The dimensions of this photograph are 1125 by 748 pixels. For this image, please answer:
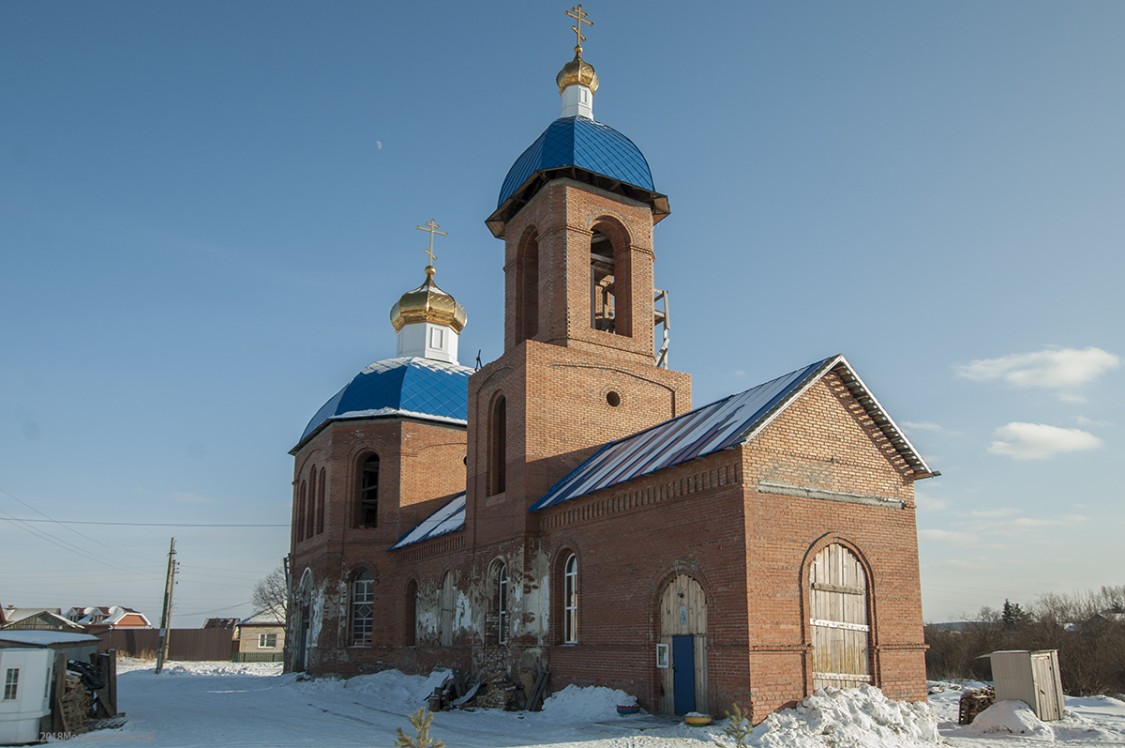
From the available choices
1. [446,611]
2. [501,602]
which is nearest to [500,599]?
[501,602]

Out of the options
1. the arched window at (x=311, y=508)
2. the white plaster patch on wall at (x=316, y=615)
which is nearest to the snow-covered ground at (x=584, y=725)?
the white plaster patch on wall at (x=316, y=615)

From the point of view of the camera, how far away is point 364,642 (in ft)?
87.0

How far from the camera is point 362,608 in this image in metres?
27.0

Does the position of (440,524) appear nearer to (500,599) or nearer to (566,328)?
(500,599)

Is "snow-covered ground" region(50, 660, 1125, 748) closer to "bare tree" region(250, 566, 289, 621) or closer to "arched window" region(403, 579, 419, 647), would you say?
"arched window" region(403, 579, 419, 647)

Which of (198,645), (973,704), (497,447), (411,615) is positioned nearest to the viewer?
(973,704)

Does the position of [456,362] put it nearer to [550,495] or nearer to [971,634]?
[550,495]

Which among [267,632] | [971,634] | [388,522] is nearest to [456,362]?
[388,522]

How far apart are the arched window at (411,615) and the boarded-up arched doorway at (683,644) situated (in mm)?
11528

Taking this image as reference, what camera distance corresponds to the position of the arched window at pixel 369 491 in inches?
1109

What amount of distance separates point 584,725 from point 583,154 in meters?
12.4

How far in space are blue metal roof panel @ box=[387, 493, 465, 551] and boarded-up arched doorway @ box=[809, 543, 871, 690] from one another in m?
9.79

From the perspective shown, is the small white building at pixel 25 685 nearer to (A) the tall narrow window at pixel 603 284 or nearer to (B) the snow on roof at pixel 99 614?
(A) the tall narrow window at pixel 603 284

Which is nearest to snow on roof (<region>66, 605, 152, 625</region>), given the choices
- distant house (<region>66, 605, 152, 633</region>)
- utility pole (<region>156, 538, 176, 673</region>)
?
distant house (<region>66, 605, 152, 633</region>)
